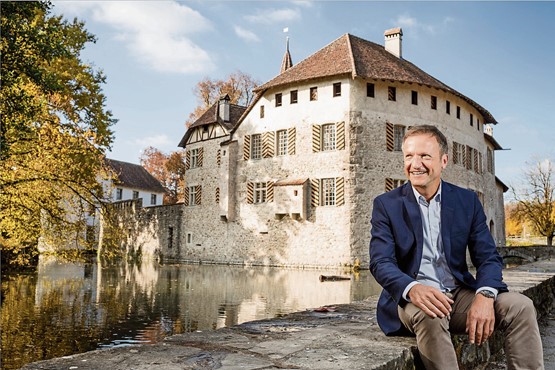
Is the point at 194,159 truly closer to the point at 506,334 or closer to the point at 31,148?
the point at 31,148

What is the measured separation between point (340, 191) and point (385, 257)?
73.3 feet

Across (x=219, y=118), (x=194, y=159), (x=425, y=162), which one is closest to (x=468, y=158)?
(x=219, y=118)

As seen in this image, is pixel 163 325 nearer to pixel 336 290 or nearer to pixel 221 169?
pixel 336 290

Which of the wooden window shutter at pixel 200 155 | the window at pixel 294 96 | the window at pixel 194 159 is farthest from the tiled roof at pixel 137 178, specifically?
the window at pixel 294 96

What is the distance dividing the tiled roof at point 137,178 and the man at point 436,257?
5092 cm

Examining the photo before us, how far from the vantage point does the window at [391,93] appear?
26.2 m

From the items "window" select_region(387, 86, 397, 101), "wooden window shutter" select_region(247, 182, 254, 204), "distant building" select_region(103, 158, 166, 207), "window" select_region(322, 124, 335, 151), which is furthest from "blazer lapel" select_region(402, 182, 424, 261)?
"distant building" select_region(103, 158, 166, 207)

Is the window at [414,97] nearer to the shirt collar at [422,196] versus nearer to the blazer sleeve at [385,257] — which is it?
the shirt collar at [422,196]

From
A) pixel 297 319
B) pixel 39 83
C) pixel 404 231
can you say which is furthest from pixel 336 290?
pixel 404 231

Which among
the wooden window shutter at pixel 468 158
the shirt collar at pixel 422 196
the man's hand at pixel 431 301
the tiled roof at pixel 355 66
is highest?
the tiled roof at pixel 355 66

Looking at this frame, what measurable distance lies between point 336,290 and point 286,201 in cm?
1235

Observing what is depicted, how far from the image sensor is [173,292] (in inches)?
532

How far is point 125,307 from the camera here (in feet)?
34.6

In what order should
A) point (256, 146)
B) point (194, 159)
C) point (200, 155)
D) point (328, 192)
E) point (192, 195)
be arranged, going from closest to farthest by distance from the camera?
point (328, 192), point (256, 146), point (200, 155), point (192, 195), point (194, 159)
